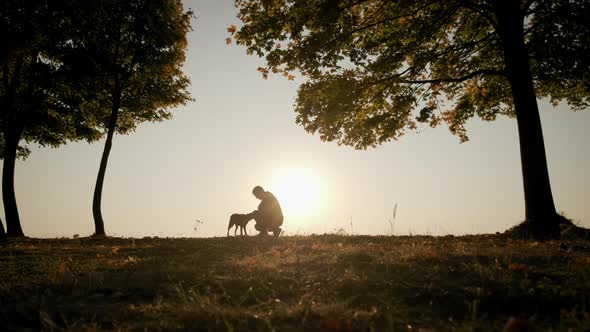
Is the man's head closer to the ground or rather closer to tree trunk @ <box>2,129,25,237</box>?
the ground

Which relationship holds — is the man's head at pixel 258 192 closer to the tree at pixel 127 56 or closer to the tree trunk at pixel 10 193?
the tree at pixel 127 56

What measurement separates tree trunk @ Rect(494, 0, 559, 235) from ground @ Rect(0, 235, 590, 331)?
6580 mm

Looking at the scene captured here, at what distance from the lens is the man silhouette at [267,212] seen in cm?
1262

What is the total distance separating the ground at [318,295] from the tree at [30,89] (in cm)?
1363

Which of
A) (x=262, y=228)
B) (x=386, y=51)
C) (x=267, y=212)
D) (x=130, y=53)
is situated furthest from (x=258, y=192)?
(x=130, y=53)

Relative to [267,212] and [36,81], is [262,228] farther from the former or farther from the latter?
[36,81]

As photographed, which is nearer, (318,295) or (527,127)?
(318,295)

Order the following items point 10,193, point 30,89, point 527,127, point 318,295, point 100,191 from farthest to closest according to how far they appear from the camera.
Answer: point 30,89 → point 10,193 → point 100,191 → point 527,127 → point 318,295

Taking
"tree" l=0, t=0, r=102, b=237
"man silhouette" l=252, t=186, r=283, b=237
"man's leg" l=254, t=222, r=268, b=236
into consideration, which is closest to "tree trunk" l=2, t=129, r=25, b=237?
"tree" l=0, t=0, r=102, b=237

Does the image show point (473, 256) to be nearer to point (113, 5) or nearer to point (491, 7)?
point (491, 7)

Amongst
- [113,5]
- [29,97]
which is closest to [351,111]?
[113,5]

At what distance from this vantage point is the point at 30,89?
1939cm

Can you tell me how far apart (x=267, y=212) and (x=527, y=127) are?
829 cm

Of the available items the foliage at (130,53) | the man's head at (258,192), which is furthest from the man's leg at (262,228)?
the foliage at (130,53)
